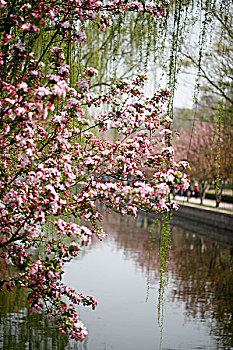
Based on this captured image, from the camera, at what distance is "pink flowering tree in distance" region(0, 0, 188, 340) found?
3.39m

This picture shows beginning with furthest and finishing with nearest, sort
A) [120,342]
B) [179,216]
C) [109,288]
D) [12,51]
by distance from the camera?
[179,216]
[109,288]
[120,342]
[12,51]

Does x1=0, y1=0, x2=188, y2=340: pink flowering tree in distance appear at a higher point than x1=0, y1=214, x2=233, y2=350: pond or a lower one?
higher

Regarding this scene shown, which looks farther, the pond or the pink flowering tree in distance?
the pond

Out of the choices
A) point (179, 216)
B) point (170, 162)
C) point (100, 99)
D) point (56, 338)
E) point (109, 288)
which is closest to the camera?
point (170, 162)

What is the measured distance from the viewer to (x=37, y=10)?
3.63 m

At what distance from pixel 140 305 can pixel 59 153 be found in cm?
676

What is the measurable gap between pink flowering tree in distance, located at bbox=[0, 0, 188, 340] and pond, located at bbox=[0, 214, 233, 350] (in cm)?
100

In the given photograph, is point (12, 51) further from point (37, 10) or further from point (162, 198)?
point (162, 198)

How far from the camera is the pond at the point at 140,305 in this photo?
24.7 feet

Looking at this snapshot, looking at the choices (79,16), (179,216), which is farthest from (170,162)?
(179,216)

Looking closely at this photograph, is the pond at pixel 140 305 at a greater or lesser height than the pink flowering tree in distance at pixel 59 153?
lesser

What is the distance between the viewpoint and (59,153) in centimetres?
407

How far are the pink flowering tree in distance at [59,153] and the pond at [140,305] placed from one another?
39.2 inches

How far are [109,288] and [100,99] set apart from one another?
740 centimetres
